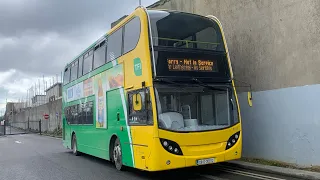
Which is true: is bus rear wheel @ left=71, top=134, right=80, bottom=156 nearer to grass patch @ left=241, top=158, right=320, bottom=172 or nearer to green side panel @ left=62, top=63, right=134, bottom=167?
green side panel @ left=62, top=63, right=134, bottom=167

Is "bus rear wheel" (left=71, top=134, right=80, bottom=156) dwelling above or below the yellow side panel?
below

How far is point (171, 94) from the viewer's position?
7836 mm

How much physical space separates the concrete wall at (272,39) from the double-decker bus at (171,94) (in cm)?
183

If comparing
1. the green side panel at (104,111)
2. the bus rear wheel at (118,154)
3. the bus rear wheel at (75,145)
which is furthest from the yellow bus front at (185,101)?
the bus rear wheel at (75,145)

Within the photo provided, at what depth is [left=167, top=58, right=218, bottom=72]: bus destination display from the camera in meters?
7.92

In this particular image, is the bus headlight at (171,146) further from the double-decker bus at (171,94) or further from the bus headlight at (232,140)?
the bus headlight at (232,140)

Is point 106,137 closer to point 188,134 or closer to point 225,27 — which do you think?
point 188,134

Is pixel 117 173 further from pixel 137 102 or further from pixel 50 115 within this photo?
pixel 50 115

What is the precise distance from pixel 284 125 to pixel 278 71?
1.52 m

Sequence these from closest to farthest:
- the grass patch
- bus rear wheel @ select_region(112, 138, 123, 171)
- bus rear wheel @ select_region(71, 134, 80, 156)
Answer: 1. the grass patch
2. bus rear wheel @ select_region(112, 138, 123, 171)
3. bus rear wheel @ select_region(71, 134, 80, 156)

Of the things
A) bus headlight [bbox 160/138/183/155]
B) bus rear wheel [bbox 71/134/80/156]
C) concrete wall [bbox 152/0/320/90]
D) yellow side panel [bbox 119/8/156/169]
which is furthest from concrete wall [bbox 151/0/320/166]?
bus rear wheel [bbox 71/134/80/156]

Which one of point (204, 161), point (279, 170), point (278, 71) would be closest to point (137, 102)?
point (204, 161)

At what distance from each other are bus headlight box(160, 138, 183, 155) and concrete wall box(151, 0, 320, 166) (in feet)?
11.8

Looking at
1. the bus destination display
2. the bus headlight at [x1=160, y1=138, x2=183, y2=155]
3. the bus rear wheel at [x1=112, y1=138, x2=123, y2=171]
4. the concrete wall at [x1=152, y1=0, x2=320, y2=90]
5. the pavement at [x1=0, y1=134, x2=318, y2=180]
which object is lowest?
the pavement at [x1=0, y1=134, x2=318, y2=180]
